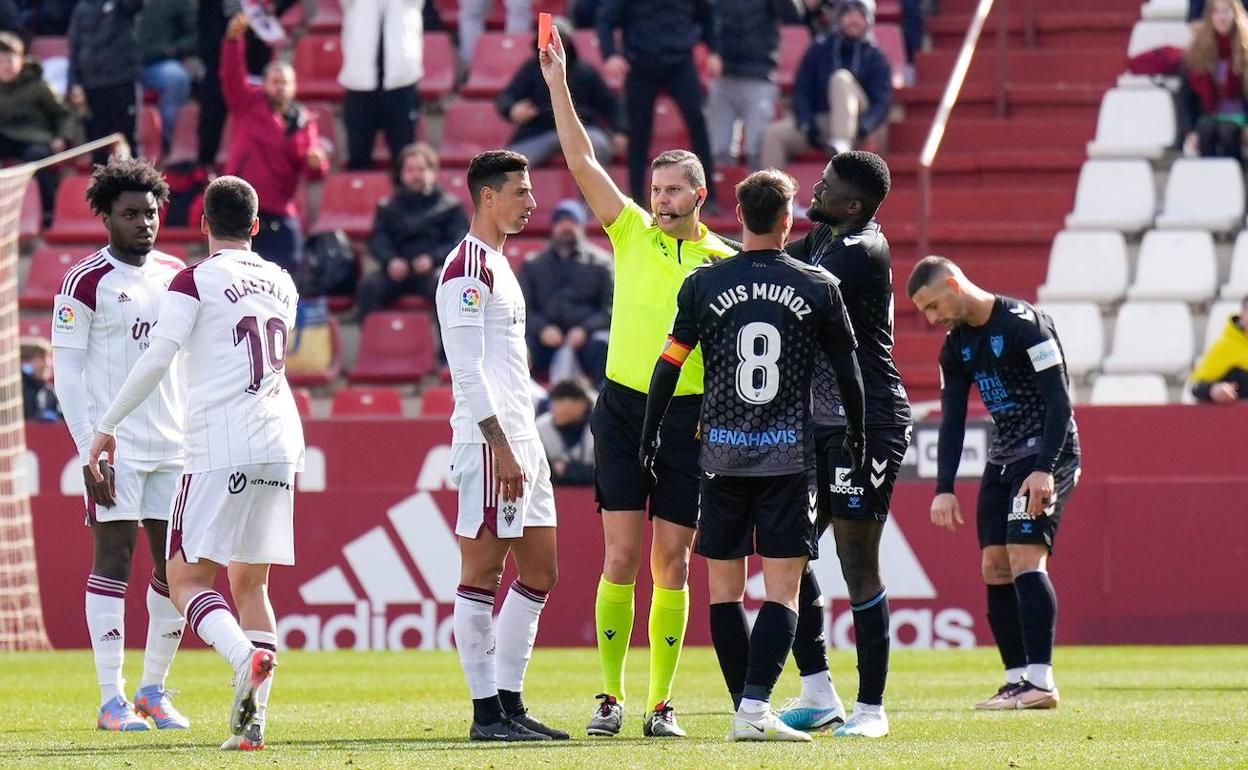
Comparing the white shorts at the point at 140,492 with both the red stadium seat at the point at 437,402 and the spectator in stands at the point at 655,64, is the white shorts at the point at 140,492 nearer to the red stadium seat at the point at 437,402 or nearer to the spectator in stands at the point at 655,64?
the red stadium seat at the point at 437,402

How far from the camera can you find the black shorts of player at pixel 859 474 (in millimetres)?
8539

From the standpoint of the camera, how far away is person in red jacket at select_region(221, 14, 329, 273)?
17.5 metres

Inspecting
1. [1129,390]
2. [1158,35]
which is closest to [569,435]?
[1129,390]

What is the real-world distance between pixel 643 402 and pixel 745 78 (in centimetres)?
1017

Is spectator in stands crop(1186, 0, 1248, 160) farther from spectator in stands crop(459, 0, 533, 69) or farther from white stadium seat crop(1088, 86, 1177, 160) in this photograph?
spectator in stands crop(459, 0, 533, 69)

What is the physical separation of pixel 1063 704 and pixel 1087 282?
25.7 ft

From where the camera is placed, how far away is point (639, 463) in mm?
8719

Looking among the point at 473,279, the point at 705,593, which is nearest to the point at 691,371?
the point at 473,279

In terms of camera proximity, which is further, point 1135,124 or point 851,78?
point 1135,124

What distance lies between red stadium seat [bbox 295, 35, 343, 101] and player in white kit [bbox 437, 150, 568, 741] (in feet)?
40.1

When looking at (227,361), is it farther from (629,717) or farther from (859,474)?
(629,717)

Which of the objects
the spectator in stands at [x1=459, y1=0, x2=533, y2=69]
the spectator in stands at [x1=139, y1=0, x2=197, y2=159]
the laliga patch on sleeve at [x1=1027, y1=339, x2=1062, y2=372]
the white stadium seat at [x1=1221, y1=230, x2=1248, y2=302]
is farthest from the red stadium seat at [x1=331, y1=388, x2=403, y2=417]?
the laliga patch on sleeve at [x1=1027, y1=339, x2=1062, y2=372]

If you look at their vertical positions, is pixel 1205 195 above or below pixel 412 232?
above

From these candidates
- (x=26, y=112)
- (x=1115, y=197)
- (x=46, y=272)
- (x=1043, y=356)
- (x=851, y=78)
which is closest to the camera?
(x=1043, y=356)
